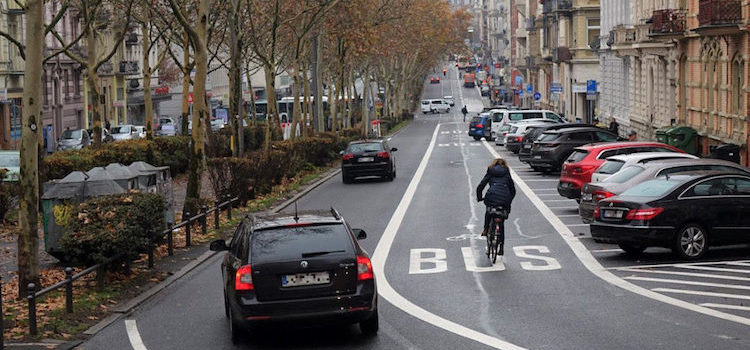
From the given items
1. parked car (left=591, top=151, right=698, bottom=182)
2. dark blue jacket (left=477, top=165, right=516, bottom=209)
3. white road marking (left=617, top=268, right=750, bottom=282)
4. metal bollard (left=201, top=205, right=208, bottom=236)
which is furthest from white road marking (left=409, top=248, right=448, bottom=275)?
parked car (left=591, top=151, right=698, bottom=182)

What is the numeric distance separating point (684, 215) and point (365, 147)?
72.9 feet

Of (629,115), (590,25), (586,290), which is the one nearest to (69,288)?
(586,290)

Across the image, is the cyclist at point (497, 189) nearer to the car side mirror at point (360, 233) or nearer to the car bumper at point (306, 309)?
the car side mirror at point (360, 233)

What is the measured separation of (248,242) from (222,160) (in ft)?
52.7

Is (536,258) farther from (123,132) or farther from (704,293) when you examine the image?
(123,132)

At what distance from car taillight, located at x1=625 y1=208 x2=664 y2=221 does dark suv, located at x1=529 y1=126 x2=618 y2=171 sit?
21823 mm

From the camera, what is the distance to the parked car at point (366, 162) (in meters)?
39.4

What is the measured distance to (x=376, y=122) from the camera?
81.4 metres

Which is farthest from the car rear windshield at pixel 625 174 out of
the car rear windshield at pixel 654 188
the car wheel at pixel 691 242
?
the car wheel at pixel 691 242

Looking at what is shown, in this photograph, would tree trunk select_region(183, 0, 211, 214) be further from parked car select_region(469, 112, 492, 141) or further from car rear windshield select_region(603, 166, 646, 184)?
parked car select_region(469, 112, 492, 141)

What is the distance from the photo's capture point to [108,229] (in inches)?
652

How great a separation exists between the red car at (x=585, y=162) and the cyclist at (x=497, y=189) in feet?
26.8

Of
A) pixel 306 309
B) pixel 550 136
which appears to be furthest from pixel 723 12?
pixel 306 309

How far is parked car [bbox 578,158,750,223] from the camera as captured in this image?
71.8 ft
